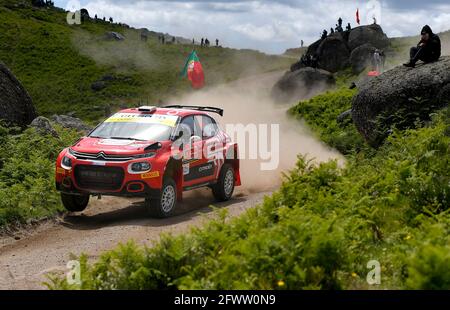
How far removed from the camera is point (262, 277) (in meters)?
5.81

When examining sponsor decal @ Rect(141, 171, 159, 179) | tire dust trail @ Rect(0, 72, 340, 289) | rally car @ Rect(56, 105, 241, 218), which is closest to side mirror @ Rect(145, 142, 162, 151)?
rally car @ Rect(56, 105, 241, 218)

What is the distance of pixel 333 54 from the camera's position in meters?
57.2

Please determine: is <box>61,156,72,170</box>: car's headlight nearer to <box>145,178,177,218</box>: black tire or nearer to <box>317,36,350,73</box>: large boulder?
<box>145,178,177,218</box>: black tire

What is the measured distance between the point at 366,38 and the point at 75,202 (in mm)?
49309

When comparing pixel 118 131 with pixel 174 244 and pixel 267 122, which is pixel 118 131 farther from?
pixel 267 122

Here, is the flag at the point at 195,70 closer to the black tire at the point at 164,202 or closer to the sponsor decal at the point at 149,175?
the black tire at the point at 164,202

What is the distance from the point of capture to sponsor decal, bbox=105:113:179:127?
12.9 meters

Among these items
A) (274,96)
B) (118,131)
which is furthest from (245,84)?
(118,131)

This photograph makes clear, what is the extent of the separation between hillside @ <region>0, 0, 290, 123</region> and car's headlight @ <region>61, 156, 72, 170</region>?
5093cm

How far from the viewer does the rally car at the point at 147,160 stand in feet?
38.3

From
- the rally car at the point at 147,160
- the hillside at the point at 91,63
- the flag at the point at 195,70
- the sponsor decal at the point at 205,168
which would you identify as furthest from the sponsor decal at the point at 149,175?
the hillside at the point at 91,63

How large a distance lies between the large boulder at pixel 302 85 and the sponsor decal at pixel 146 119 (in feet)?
112

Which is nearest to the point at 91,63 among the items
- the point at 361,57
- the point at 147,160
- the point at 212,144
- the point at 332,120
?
the point at 361,57

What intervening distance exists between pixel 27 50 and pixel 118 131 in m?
81.8
